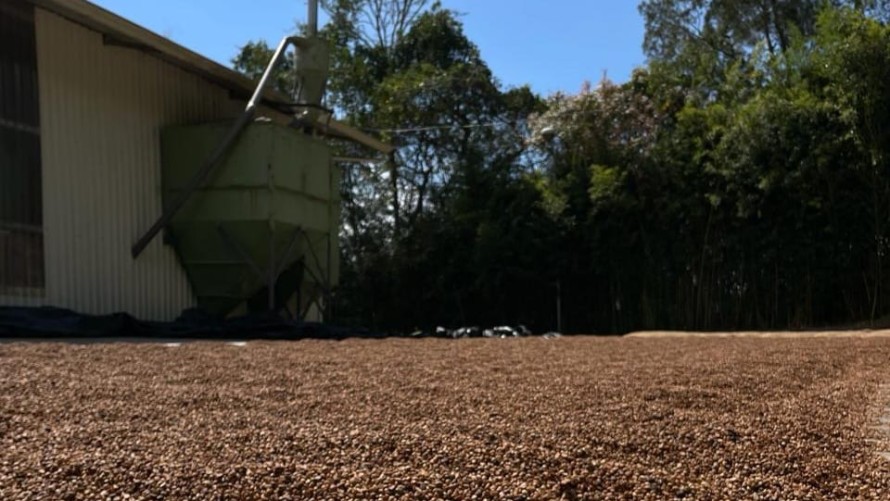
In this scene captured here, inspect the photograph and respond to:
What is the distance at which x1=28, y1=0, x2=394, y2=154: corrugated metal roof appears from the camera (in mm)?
9303

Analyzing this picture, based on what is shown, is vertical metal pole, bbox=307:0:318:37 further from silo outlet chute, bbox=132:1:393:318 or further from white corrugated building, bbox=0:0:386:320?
white corrugated building, bbox=0:0:386:320

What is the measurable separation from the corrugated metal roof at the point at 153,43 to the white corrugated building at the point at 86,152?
17 mm

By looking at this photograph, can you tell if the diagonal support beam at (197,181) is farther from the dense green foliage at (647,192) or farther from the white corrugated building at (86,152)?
the dense green foliage at (647,192)

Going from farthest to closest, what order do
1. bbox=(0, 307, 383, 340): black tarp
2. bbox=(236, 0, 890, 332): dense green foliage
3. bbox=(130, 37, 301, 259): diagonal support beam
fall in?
bbox=(236, 0, 890, 332): dense green foliage < bbox=(130, 37, 301, 259): diagonal support beam < bbox=(0, 307, 383, 340): black tarp

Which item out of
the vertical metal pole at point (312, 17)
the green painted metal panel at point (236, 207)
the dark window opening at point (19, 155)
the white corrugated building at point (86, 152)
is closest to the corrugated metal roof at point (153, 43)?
the white corrugated building at point (86, 152)

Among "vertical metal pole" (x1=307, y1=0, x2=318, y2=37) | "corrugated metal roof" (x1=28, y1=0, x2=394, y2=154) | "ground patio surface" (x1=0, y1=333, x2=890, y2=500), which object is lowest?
"ground patio surface" (x1=0, y1=333, x2=890, y2=500)

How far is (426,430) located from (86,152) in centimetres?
766

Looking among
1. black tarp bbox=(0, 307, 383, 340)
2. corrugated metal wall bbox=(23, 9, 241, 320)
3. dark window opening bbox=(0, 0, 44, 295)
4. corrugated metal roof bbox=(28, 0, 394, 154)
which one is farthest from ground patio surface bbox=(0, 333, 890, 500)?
corrugated metal roof bbox=(28, 0, 394, 154)

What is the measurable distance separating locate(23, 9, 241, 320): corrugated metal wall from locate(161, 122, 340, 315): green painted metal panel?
21 cm

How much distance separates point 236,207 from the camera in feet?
35.5

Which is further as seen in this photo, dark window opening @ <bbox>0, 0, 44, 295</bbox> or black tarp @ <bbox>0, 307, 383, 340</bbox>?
dark window opening @ <bbox>0, 0, 44, 295</bbox>

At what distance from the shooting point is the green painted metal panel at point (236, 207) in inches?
425

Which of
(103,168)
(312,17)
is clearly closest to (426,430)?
(103,168)

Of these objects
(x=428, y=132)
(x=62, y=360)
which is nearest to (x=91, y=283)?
(x=62, y=360)
